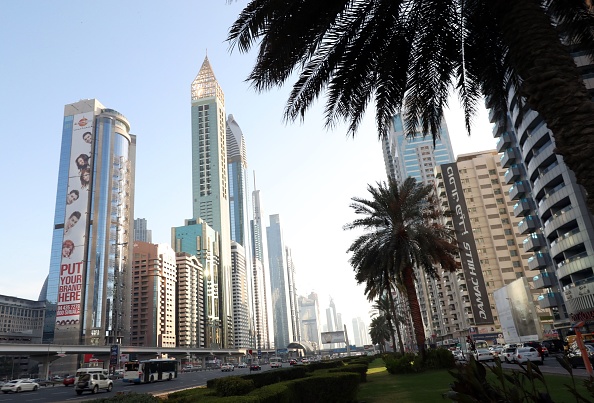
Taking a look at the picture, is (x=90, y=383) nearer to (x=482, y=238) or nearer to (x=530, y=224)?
(x=530, y=224)

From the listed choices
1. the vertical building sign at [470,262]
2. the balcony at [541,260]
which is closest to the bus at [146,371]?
the balcony at [541,260]

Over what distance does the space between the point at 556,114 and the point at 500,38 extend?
4622 millimetres

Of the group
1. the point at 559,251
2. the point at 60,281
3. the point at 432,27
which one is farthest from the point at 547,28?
the point at 60,281

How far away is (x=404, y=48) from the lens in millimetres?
10281

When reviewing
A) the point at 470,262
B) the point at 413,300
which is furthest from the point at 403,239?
the point at 470,262

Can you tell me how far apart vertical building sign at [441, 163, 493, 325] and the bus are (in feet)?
234

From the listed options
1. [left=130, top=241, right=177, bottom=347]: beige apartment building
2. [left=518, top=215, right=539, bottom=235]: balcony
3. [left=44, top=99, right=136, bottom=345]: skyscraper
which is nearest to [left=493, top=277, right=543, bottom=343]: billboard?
[left=518, top=215, right=539, bottom=235]: balcony

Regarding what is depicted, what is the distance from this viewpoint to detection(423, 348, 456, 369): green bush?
2993cm

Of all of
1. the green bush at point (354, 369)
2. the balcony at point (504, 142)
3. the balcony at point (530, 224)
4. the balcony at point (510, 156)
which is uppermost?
the balcony at point (504, 142)

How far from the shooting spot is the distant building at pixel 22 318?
488ft

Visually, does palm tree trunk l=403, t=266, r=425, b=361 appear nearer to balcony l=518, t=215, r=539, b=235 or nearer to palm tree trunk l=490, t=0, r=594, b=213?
palm tree trunk l=490, t=0, r=594, b=213

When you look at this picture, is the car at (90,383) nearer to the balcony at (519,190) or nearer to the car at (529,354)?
the car at (529,354)

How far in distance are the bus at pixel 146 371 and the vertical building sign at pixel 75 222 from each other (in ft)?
265

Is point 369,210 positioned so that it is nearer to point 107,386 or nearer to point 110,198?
point 107,386
